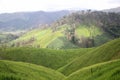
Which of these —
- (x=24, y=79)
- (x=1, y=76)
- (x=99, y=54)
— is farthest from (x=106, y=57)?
(x=1, y=76)

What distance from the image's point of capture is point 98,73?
211 ft

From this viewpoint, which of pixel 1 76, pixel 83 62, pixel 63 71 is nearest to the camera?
pixel 1 76

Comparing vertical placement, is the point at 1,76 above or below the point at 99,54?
above

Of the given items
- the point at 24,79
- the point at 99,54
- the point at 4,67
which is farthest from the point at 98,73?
the point at 99,54

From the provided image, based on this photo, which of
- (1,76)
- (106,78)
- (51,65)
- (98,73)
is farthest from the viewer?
(51,65)

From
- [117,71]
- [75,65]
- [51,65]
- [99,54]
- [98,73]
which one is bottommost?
[51,65]

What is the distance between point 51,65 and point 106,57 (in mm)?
81092

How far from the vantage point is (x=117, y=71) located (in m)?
54.0

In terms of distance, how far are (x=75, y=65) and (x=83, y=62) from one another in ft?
26.8

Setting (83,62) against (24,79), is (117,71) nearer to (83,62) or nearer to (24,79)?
(24,79)

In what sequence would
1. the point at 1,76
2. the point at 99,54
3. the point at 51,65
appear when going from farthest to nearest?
the point at 51,65 → the point at 99,54 → the point at 1,76

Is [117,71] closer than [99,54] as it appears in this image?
Yes

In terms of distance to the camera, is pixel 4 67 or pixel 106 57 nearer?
pixel 4 67

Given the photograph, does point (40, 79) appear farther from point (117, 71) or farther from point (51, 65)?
point (51, 65)
